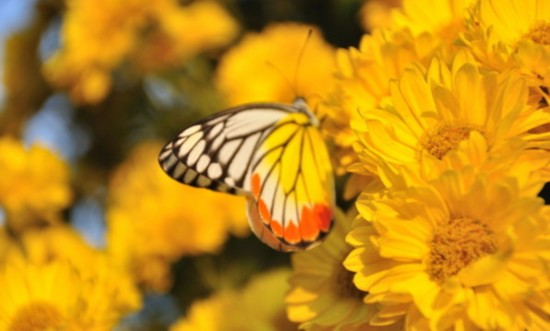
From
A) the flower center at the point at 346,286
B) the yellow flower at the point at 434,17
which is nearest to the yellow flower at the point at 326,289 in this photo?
the flower center at the point at 346,286

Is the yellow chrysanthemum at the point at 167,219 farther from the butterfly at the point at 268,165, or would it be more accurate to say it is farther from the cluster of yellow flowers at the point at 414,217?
the butterfly at the point at 268,165

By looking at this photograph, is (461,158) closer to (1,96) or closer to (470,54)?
(470,54)

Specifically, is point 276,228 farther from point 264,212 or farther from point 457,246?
point 457,246

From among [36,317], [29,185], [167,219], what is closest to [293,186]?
[36,317]

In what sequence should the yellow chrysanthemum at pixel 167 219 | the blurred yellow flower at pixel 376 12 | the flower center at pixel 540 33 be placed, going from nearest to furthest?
the flower center at pixel 540 33
the yellow chrysanthemum at pixel 167 219
the blurred yellow flower at pixel 376 12

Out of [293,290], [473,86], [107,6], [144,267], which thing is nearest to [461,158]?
[473,86]

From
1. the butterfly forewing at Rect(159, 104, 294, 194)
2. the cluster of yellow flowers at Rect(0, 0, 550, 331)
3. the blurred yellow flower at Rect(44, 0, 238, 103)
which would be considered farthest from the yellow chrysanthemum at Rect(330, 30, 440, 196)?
the blurred yellow flower at Rect(44, 0, 238, 103)
